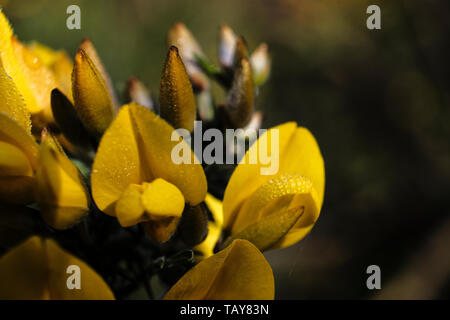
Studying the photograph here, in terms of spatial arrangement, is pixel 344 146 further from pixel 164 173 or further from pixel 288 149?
pixel 164 173

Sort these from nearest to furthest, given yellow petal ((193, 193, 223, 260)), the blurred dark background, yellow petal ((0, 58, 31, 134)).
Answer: yellow petal ((0, 58, 31, 134)), yellow petal ((193, 193, 223, 260)), the blurred dark background

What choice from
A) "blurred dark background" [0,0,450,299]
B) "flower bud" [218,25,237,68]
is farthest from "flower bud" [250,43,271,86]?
"blurred dark background" [0,0,450,299]

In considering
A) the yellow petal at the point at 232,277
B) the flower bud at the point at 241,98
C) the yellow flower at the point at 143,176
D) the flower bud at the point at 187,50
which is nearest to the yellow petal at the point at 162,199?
the yellow flower at the point at 143,176

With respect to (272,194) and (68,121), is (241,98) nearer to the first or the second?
(272,194)

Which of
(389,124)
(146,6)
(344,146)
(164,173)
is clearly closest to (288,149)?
(164,173)

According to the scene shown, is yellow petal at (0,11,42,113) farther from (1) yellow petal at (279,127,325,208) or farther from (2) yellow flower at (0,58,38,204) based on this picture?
(1) yellow petal at (279,127,325,208)

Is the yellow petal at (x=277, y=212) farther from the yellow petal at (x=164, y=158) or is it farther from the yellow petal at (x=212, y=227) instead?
the yellow petal at (x=212, y=227)
